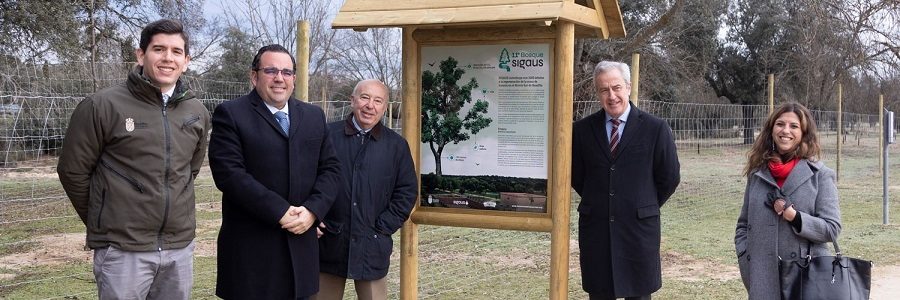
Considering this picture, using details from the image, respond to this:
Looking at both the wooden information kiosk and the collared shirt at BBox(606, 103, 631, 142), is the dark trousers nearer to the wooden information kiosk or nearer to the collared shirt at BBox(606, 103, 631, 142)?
the wooden information kiosk

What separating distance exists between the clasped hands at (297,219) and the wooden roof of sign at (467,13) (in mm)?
1240

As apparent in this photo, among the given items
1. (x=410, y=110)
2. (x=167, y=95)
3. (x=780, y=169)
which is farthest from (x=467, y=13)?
(x=780, y=169)

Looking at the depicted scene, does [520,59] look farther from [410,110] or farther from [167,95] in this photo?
[167,95]

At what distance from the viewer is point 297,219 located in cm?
331

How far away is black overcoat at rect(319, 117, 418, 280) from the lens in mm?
3822

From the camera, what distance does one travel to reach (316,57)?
26000mm

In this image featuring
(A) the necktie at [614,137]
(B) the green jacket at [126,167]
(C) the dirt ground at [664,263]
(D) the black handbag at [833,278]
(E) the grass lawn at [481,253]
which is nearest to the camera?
(B) the green jacket at [126,167]

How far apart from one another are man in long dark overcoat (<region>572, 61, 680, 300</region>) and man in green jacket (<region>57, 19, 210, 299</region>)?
1.96 m

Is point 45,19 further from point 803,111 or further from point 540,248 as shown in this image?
point 803,111

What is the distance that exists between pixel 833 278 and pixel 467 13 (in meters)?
2.11

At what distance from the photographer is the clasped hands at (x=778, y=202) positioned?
11.4 ft

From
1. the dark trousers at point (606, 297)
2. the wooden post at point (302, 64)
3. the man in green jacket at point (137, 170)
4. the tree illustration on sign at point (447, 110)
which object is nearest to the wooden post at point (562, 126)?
the dark trousers at point (606, 297)

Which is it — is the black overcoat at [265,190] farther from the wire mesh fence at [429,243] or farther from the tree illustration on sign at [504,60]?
the wire mesh fence at [429,243]

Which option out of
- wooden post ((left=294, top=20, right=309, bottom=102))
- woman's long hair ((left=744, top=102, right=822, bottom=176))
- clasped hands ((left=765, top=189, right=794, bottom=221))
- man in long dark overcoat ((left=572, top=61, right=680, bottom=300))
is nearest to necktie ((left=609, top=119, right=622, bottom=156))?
man in long dark overcoat ((left=572, top=61, right=680, bottom=300))
